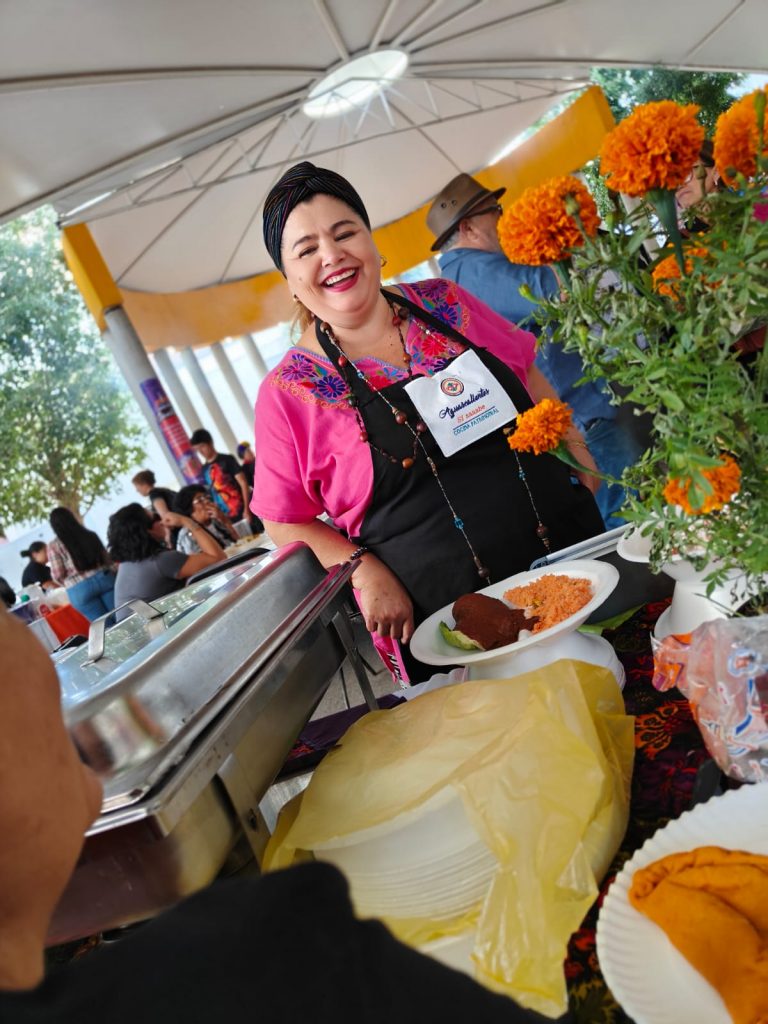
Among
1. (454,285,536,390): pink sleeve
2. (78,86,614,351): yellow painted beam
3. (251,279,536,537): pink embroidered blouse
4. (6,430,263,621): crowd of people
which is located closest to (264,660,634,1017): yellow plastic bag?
(251,279,536,537): pink embroidered blouse

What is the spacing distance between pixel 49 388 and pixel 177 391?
3574mm

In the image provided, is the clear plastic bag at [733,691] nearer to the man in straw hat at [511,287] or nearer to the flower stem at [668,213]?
the flower stem at [668,213]

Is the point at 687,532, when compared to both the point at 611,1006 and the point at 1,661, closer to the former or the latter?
the point at 611,1006

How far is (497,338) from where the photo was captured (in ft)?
6.10

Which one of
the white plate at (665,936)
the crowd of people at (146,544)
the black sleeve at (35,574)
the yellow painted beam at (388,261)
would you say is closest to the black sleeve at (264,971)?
the white plate at (665,936)

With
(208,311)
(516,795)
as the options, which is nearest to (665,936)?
(516,795)

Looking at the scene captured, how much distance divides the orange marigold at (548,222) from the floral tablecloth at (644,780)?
534 millimetres

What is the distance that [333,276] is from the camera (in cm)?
164

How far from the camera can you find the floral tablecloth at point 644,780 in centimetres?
65

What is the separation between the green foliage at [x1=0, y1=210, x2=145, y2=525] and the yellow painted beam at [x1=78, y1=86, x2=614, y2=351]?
414 centimetres

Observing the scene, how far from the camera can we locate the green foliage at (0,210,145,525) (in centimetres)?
1245

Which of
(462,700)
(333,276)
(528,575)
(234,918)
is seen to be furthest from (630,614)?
(234,918)

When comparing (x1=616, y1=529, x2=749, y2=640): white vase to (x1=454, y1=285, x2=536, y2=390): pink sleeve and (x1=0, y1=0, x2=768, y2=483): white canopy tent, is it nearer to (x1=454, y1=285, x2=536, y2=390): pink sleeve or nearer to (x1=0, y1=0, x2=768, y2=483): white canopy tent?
(x1=454, y1=285, x2=536, y2=390): pink sleeve

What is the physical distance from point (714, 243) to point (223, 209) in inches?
331
